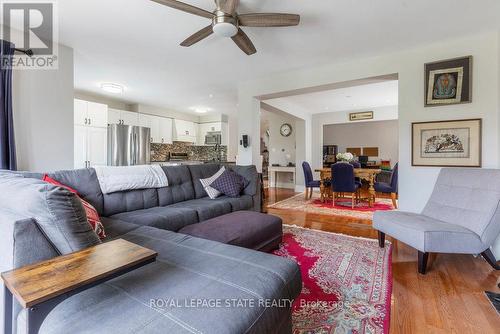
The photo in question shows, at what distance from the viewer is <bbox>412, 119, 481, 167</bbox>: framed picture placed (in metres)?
2.64

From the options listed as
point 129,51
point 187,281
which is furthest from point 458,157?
point 129,51

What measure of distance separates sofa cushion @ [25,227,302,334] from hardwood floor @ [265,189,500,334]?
899 mm

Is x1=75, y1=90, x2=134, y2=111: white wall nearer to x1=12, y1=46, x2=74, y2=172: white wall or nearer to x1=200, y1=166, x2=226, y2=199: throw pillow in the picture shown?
x1=12, y1=46, x2=74, y2=172: white wall

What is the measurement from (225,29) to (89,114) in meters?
3.90

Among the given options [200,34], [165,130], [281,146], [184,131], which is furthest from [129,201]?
[281,146]

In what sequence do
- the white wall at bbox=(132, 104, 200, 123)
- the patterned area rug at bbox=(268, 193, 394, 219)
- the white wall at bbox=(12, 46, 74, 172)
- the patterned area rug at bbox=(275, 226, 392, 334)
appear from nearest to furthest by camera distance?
the patterned area rug at bbox=(275, 226, 392, 334), the white wall at bbox=(12, 46, 74, 172), the patterned area rug at bbox=(268, 193, 394, 219), the white wall at bbox=(132, 104, 200, 123)

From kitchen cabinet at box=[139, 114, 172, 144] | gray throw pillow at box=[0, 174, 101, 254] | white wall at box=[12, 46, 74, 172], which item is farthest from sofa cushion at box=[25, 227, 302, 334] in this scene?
kitchen cabinet at box=[139, 114, 172, 144]

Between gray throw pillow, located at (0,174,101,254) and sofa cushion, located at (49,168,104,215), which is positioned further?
sofa cushion, located at (49,168,104,215)

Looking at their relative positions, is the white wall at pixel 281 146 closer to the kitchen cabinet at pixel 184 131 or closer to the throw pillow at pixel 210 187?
the kitchen cabinet at pixel 184 131

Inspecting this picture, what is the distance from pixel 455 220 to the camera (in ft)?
7.30

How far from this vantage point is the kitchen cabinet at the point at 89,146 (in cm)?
442

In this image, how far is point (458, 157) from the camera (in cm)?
273

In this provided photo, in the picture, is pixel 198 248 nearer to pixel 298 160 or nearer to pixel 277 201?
pixel 277 201

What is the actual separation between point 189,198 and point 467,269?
117 inches
